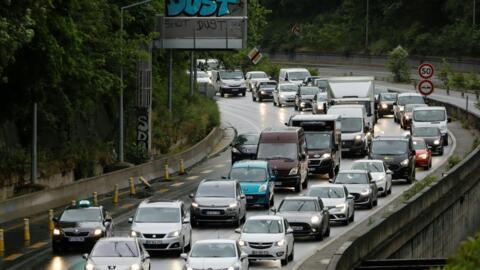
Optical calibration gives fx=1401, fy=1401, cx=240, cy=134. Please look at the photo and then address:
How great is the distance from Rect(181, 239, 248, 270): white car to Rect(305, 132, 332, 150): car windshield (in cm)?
2535

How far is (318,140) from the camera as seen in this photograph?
58719 mm

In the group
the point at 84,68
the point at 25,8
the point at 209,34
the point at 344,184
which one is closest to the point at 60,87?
the point at 84,68

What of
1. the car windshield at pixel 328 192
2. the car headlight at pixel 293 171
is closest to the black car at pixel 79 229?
the car windshield at pixel 328 192

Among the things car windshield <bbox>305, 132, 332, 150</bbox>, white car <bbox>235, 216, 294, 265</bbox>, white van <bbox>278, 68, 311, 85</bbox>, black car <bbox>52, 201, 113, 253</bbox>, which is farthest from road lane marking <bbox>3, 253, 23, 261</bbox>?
white van <bbox>278, 68, 311, 85</bbox>

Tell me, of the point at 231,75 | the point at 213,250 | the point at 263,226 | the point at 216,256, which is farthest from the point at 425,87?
the point at 231,75

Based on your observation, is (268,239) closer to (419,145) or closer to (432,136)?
(419,145)

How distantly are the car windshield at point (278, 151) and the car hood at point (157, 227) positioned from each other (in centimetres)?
1581

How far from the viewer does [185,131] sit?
77.0 meters

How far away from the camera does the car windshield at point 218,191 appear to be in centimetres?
4444

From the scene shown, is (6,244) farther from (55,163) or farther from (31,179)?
(55,163)

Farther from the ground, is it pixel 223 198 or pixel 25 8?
pixel 25 8

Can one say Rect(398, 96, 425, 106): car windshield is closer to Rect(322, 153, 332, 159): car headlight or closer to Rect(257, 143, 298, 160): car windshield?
Rect(322, 153, 332, 159): car headlight

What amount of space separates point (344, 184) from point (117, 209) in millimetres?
8223

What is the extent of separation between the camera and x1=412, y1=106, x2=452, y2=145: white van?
7181cm
